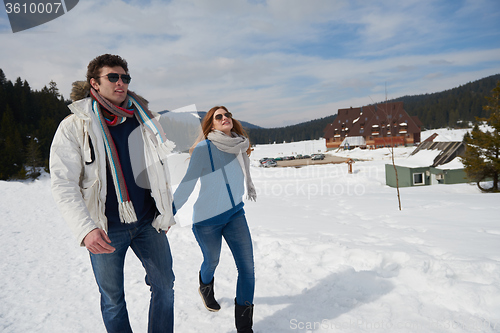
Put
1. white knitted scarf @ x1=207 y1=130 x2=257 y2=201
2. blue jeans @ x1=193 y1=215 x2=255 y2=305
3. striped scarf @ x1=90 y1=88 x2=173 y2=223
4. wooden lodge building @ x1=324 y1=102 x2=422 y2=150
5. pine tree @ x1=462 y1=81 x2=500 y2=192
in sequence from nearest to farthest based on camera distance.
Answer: striped scarf @ x1=90 y1=88 x2=173 y2=223 → blue jeans @ x1=193 y1=215 x2=255 y2=305 → white knitted scarf @ x1=207 y1=130 x2=257 y2=201 → pine tree @ x1=462 y1=81 x2=500 y2=192 → wooden lodge building @ x1=324 y1=102 x2=422 y2=150

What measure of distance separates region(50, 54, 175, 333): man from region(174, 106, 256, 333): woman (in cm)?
54

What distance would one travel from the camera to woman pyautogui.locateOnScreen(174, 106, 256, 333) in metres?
2.72

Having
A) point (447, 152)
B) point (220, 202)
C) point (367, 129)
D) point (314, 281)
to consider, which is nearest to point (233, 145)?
point (220, 202)

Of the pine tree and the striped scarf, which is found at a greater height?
the striped scarf

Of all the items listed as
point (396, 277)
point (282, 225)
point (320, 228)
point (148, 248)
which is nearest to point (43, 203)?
point (282, 225)

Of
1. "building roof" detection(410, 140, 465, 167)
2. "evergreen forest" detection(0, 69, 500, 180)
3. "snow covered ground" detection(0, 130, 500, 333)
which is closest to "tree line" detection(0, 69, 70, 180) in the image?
"evergreen forest" detection(0, 69, 500, 180)

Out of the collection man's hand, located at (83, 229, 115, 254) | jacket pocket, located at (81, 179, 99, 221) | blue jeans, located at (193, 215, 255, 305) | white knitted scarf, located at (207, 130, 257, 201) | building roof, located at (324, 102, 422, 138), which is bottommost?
blue jeans, located at (193, 215, 255, 305)

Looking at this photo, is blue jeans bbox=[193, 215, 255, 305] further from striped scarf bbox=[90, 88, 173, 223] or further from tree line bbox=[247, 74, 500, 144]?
tree line bbox=[247, 74, 500, 144]

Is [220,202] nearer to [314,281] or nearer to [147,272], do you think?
[147,272]

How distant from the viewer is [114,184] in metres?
1.98

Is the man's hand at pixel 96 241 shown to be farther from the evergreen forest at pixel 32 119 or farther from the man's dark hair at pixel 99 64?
the evergreen forest at pixel 32 119

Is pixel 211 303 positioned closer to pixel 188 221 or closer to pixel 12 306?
pixel 188 221

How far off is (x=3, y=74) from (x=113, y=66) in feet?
283

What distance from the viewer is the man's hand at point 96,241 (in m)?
1.72
